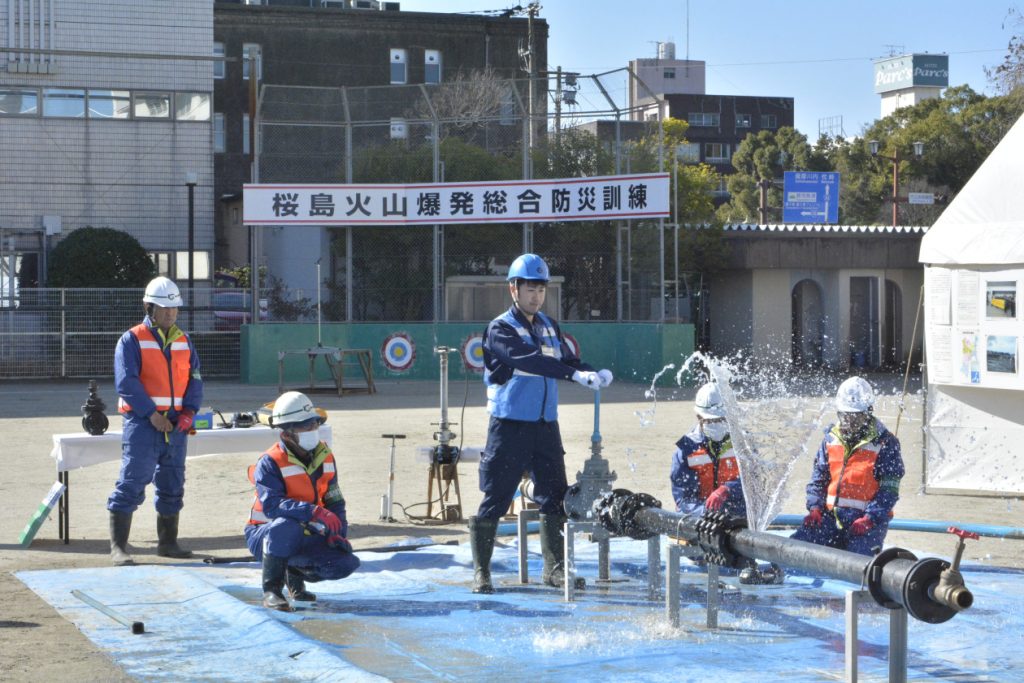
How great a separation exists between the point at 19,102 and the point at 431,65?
2286cm

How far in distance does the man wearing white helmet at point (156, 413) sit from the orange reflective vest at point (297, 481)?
1.55m

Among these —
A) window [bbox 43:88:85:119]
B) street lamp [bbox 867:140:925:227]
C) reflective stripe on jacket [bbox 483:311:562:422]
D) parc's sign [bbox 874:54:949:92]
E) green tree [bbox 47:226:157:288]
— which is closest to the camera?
reflective stripe on jacket [bbox 483:311:562:422]

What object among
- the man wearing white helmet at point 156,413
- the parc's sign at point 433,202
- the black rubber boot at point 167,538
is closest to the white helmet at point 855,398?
the man wearing white helmet at point 156,413

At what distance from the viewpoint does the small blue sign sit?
155 ft

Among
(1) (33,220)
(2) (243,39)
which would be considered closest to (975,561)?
(1) (33,220)

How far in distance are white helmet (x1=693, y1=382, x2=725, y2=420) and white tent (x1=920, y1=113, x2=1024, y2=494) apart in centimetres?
413

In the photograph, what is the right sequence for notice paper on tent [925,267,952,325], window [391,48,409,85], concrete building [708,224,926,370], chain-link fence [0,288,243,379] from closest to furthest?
notice paper on tent [925,267,952,325] < chain-link fence [0,288,243,379] < concrete building [708,224,926,370] < window [391,48,409,85]

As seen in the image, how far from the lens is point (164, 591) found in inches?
310

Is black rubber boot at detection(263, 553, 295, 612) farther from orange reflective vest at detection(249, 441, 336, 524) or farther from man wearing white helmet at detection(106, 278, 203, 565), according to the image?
man wearing white helmet at detection(106, 278, 203, 565)

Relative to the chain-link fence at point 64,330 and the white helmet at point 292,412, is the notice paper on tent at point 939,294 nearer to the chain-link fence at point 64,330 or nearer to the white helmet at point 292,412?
the white helmet at point 292,412

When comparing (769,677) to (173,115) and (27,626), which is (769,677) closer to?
(27,626)

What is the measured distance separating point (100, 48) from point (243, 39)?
18.4 meters

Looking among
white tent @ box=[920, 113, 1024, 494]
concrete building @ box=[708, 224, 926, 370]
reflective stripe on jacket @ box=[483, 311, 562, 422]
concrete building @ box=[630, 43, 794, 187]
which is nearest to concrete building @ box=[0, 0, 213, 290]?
concrete building @ box=[708, 224, 926, 370]

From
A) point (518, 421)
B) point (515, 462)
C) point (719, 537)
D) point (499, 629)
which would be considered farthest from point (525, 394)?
point (719, 537)
